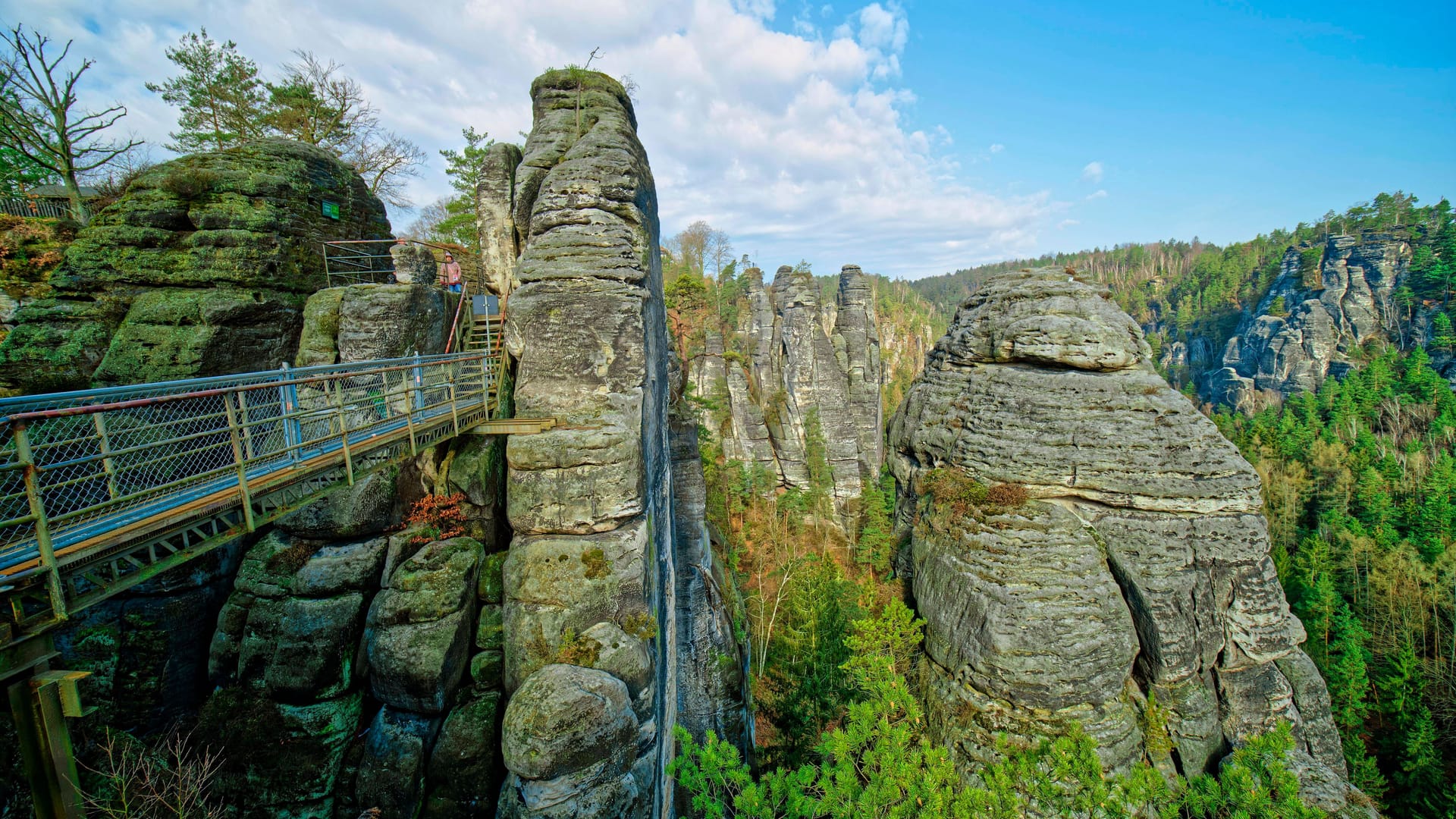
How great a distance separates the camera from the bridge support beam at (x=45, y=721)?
353 centimetres

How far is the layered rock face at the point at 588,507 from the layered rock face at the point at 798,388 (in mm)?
30096

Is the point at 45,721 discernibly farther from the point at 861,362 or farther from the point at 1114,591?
the point at 861,362

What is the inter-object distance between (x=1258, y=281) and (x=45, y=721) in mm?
124280

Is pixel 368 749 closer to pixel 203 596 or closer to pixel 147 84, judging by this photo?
pixel 203 596

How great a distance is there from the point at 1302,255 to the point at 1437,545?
64710 millimetres

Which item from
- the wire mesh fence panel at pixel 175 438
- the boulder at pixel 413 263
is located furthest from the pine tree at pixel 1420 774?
the boulder at pixel 413 263

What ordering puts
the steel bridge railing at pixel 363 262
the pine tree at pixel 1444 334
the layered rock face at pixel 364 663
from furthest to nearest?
the pine tree at pixel 1444 334, the steel bridge railing at pixel 363 262, the layered rock face at pixel 364 663

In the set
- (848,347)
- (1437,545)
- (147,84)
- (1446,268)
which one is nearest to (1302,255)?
(1446,268)

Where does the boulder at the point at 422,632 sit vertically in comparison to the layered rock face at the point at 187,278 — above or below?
below

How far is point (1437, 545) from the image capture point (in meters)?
29.5

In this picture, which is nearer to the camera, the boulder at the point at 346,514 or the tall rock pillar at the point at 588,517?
the tall rock pillar at the point at 588,517

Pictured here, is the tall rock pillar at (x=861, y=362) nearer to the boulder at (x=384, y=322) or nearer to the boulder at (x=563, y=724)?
the boulder at (x=384, y=322)

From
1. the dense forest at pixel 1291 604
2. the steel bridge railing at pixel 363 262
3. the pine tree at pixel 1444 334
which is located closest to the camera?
the dense forest at pixel 1291 604

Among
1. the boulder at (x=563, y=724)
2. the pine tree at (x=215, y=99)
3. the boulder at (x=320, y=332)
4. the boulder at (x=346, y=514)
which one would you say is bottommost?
the boulder at (x=563, y=724)
